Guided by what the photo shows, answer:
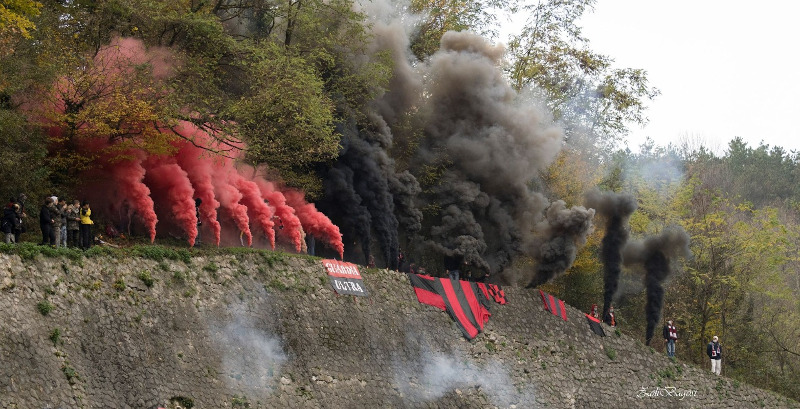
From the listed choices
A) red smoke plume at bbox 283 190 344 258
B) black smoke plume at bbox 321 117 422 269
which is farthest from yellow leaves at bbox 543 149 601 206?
red smoke plume at bbox 283 190 344 258

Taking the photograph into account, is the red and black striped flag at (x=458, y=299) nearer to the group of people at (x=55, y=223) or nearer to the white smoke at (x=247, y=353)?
the white smoke at (x=247, y=353)

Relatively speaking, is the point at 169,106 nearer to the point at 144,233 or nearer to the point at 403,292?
the point at 144,233

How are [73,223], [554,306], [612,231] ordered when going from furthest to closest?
[612,231]
[554,306]
[73,223]

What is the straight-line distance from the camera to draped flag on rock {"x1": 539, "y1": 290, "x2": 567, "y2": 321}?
40562mm

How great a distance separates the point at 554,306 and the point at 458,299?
613 centimetres

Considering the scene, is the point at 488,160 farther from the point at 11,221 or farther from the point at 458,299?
the point at 11,221

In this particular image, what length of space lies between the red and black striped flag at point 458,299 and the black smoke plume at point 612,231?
11563 mm

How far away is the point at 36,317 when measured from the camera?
21.3 meters

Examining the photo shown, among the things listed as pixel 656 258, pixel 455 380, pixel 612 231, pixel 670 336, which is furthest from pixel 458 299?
pixel 656 258

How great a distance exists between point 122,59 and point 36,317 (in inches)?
555

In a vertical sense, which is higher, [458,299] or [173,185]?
[173,185]

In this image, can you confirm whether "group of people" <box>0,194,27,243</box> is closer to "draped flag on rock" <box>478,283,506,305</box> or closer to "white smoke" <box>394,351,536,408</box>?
"white smoke" <box>394,351,536,408</box>

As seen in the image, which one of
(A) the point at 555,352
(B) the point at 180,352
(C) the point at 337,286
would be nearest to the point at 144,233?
(C) the point at 337,286

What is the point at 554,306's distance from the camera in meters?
41.0
